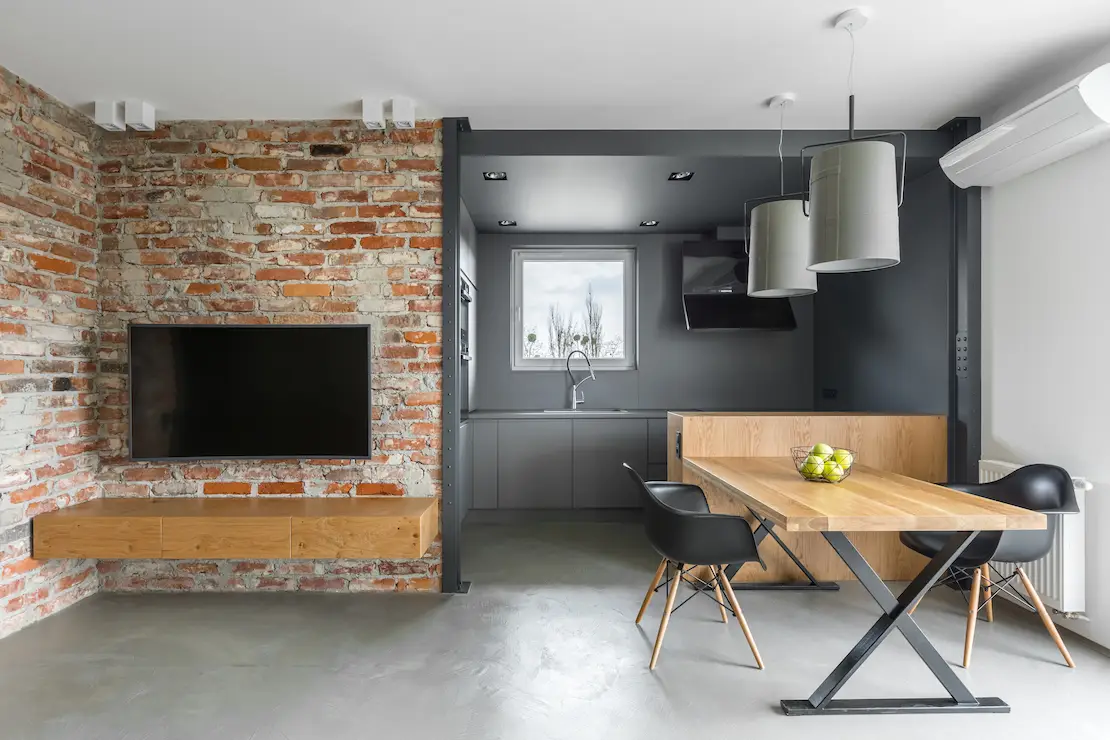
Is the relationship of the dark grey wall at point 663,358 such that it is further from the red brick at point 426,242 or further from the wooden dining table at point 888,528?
the wooden dining table at point 888,528

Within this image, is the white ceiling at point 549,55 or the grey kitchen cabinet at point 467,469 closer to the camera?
the white ceiling at point 549,55

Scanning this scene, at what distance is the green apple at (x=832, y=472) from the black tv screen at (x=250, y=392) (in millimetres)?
2262

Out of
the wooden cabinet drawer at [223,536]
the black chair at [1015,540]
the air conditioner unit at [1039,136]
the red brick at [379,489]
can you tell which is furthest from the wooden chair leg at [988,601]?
the wooden cabinet drawer at [223,536]

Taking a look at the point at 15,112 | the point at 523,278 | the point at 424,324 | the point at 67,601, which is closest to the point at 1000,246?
the point at 424,324

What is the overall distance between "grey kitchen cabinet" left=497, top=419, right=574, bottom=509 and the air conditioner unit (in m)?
3.10

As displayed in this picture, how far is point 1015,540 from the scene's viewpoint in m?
2.71

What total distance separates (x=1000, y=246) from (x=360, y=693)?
12.4 ft

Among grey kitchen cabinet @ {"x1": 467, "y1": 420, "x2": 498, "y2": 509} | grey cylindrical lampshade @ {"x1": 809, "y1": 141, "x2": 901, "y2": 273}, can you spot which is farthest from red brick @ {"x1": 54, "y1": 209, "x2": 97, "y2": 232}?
grey cylindrical lampshade @ {"x1": 809, "y1": 141, "x2": 901, "y2": 273}

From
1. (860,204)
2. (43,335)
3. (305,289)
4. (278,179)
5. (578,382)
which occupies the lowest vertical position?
(578,382)

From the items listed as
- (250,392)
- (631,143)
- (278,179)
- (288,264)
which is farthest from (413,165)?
(250,392)

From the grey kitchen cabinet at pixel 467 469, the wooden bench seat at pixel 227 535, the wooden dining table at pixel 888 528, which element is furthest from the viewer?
the grey kitchen cabinet at pixel 467 469

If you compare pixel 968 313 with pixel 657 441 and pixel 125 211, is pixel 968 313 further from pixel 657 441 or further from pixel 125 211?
pixel 125 211

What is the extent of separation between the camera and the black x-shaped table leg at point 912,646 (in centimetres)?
229

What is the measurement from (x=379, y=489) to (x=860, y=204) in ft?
8.96
